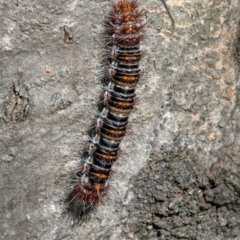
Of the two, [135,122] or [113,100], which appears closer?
[113,100]

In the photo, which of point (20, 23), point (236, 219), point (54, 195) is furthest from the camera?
point (236, 219)

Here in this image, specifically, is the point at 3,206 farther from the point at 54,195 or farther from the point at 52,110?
the point at 52,110

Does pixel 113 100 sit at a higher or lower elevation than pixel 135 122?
higher

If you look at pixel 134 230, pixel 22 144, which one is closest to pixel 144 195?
pixel 134 230
